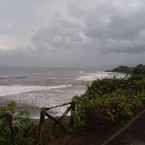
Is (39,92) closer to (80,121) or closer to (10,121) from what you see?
(80,121)

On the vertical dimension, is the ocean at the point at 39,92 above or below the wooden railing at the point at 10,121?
below

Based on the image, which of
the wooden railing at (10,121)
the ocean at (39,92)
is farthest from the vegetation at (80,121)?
the ocean at (39,92)

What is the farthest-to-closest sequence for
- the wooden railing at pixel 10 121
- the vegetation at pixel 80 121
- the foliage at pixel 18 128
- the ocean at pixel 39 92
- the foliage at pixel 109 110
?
the ocean at pixel 39 92 → the foliage at pixel 109 110 → the vegetation at pixel 80 121 → the foliage at pixel 18 128 → the wooden railing at pixel 10 121

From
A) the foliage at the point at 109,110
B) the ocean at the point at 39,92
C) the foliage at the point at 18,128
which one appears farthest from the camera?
the ocean at the point at 39,92

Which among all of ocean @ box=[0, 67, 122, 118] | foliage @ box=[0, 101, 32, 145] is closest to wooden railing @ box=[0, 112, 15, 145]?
foliage @ box=[0, 101, 32, 145]

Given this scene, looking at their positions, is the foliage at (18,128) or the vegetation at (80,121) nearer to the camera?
the foliage at (18,128)

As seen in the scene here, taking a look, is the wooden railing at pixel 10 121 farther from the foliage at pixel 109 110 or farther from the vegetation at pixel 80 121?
the foliage at pixel 109 110

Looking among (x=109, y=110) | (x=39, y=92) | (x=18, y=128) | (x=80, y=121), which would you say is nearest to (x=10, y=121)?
(x=18, y=128)

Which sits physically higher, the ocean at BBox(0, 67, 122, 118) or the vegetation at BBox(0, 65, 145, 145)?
the vegetation at BBox(0, 65, 145, 145)

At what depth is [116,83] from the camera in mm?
12977

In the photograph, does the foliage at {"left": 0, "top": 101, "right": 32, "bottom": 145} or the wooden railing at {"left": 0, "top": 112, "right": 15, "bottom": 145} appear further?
the foliage at {"left": 0, "top": 101, "right": 32, "bottom": 145}

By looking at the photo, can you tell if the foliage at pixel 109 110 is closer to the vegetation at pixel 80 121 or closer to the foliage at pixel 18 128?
the vegetation at pixel 80 121

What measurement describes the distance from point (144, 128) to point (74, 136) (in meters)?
1.73

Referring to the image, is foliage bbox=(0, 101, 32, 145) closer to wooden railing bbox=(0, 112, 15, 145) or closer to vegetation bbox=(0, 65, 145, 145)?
vegetation bbox=(0, 65, 145, 145)
